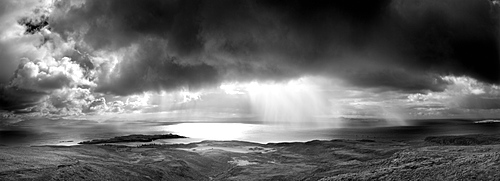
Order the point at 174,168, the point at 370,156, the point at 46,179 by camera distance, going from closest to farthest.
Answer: the point at 46,179, the point at 174,168, the point at 370,156

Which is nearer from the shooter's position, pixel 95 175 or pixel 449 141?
pixel 95 175

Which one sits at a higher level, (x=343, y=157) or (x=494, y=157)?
(x=494, y=157)

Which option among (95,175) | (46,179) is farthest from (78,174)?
(46,179)

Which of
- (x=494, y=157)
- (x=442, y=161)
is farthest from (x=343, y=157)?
(x=494, y=157)

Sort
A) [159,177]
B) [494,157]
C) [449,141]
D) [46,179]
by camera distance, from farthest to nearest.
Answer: [449,141], [159,177], [46,179], [494,157]

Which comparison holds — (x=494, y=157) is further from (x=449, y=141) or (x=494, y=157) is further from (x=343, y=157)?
(x=449, y=141)

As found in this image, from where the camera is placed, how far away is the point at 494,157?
26.9 meters

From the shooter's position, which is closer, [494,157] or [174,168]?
[494,157]

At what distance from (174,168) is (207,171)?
950 cm

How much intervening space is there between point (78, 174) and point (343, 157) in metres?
62.0

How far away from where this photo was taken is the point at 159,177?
5034cm

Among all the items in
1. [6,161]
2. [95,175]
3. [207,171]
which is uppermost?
[6,161]

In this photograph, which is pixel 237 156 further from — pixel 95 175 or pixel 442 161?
pixel 442 161

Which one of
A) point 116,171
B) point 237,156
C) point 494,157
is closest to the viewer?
point 494,157
